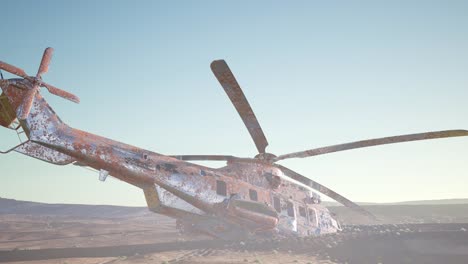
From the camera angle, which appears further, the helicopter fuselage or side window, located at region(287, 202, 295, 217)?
side window, located at region(287, 202, 295, 217)

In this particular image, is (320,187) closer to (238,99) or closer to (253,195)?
(253,195)

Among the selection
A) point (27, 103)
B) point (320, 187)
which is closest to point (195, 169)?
point (27, 103)

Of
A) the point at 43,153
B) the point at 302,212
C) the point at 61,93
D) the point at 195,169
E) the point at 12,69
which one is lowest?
the point at 302,212

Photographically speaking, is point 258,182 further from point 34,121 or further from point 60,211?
point 60,211

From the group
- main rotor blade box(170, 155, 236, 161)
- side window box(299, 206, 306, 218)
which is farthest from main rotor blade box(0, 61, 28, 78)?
side window box(299, 206, 306, 218)

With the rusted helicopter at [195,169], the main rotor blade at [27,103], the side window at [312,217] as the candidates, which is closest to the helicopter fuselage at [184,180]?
the rusted helicopter at [195,169]

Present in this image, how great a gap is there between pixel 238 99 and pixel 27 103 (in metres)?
6.34

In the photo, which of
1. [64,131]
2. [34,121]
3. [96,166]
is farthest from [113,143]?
[34,121]

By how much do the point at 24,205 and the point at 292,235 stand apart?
80.7 metres

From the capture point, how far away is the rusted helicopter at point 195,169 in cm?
838

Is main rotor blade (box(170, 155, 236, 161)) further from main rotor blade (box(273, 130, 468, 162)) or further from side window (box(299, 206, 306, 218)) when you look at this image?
side window (box(299, 206, 306, 218))

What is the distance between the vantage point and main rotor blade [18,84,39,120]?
812cm

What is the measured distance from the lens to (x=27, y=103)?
27.2ft

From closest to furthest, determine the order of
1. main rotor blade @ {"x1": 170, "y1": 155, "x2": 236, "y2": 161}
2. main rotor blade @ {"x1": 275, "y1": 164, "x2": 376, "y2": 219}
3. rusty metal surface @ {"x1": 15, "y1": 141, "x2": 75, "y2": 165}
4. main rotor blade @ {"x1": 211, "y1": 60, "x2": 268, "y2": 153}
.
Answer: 1. main rotor blade @ {"x1": 211, "y1": 60, "x2": 268, "y2": 153}
2. rusty metal surface @ {"x1": 15, "y1": 141, "x2": 75, "y2": 165}
3. main rotor blade @ {"x1": 170, "y1": 155, "x2": 236, "y2": 161}
4. main rotor blade @ {"x1": 275, "y1": 164, "x2": 376, "y2": 219}
